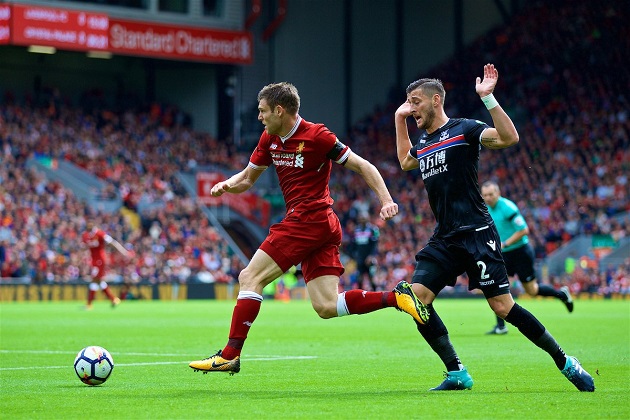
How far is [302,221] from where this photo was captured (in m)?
9.20

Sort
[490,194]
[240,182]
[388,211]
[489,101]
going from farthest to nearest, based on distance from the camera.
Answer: [490,194], [240,182], [388,211], [489,101]

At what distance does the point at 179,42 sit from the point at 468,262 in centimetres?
3927

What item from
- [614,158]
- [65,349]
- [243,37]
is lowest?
[65,349]

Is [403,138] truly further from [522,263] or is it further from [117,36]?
[117,36]

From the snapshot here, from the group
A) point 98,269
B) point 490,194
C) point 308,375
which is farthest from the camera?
point 98,269

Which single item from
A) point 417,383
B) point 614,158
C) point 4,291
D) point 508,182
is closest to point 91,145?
point 4,291

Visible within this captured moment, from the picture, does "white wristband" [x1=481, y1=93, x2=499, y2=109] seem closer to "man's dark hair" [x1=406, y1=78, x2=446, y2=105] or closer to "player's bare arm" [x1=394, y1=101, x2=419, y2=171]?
"man's dark hair" [x1=406, y1=78, x2=446, y2=105]

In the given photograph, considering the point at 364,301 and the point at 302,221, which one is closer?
the point at 364,301

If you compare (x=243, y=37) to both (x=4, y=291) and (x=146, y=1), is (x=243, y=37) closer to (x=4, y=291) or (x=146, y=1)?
(x=146, y=1)

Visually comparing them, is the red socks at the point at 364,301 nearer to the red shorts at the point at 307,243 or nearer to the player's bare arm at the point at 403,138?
the red shorts at the point at 307,243

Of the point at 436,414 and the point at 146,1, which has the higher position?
the point at 146,1

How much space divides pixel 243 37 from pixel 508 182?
Answer: 551 inches

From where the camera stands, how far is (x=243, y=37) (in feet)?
159

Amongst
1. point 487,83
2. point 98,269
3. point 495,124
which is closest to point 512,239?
point 487,83
